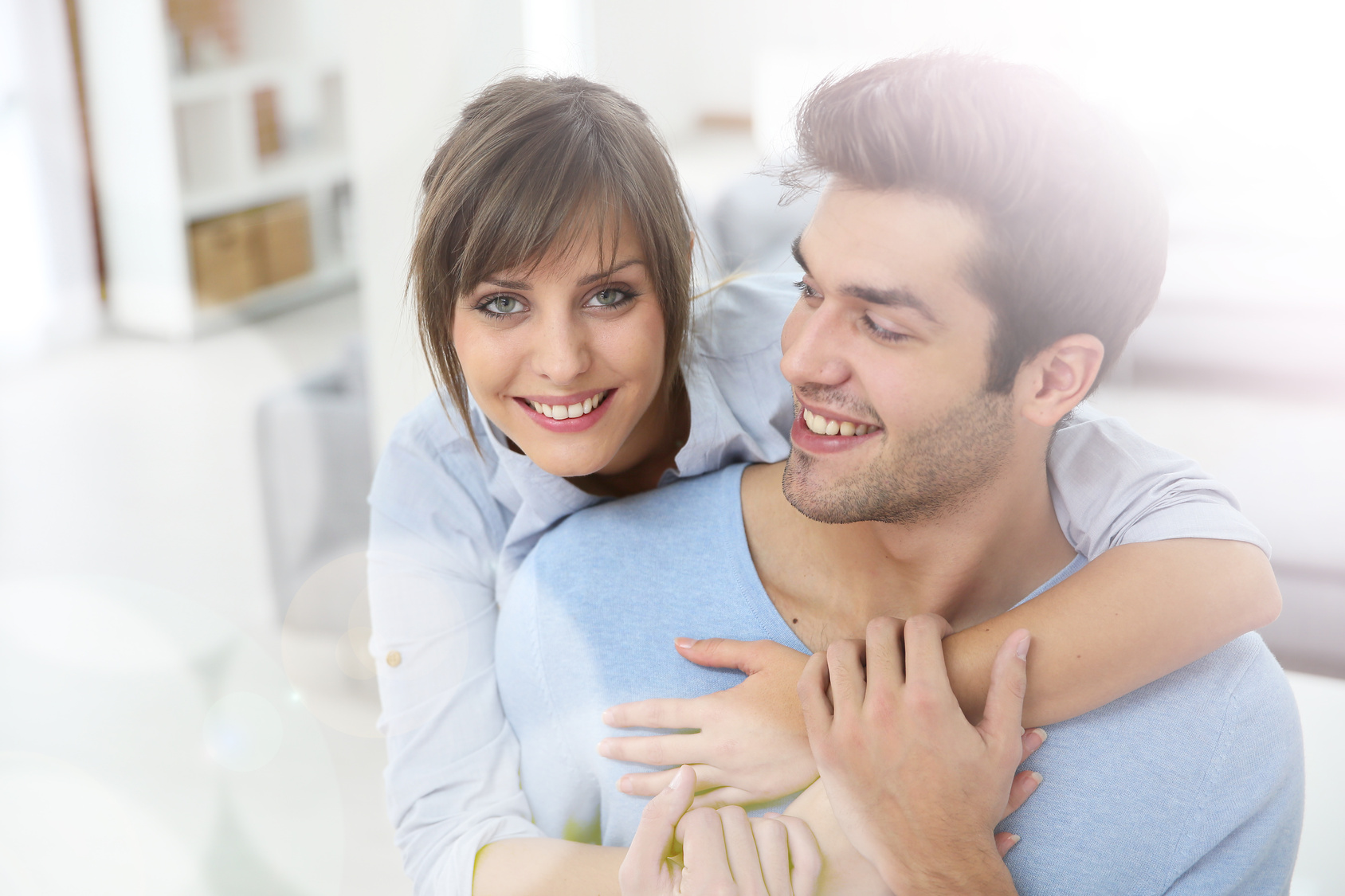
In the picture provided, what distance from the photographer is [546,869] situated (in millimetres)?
776

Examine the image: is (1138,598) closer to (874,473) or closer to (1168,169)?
(874,473)

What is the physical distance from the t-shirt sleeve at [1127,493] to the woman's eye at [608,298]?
0.35m

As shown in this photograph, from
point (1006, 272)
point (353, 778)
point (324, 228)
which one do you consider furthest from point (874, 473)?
point (324, 228)

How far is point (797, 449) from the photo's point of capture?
2.50ft

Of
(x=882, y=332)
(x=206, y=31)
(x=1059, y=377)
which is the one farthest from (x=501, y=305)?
(x=206, y=31)

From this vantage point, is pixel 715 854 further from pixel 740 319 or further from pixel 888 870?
pixel 740 319

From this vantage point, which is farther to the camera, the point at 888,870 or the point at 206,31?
the point at 206,31

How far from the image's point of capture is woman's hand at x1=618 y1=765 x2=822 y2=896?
70 centimetres

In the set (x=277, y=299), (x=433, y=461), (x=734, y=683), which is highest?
(x=433, y=461)

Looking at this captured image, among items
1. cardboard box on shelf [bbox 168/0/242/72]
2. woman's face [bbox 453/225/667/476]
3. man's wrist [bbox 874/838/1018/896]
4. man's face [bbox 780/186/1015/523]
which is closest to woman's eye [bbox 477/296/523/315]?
woman's face [bbox 453/225/667/476]

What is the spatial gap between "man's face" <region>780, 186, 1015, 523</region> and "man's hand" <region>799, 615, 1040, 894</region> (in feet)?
0.39

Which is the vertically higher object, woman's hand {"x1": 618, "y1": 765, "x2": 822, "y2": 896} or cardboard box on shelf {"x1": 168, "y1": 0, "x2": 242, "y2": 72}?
cardboard box on shelf {"x1": 168, "y1": 0, "x2": 242, "y2": 72}

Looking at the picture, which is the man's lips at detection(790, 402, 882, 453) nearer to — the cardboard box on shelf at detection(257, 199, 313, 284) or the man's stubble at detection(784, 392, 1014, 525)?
the man's stubble at detection(784, 392, 1014, 525)

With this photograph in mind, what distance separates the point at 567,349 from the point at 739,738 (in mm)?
301
